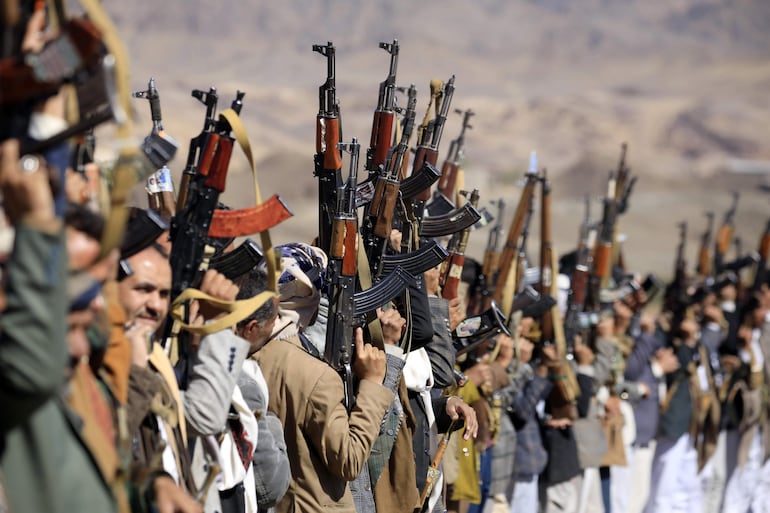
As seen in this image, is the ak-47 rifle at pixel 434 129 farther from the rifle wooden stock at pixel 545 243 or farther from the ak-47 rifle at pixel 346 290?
the rifle wooden stock at pixel 545 243

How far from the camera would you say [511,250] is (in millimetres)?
9031

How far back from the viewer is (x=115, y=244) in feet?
11.0

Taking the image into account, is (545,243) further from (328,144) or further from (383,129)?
(328,144)

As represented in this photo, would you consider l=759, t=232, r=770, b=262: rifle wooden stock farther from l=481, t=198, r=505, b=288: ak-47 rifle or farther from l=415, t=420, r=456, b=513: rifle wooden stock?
l=415, t=420, r=456, b=513: rifle wooden stock

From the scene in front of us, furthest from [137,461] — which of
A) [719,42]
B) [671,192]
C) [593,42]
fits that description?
[719,42]

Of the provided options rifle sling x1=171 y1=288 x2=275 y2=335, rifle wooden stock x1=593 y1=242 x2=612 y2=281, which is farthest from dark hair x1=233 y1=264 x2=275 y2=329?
rifle wooden stock x1=593 y1=242 x2=612 y2=281

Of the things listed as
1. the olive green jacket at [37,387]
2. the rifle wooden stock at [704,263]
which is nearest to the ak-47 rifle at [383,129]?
the olive green jacket at [37,387]

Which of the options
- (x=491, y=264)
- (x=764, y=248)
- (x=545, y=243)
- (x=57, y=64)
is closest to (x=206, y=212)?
(x=57, y=64)

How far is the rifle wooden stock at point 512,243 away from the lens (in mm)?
8898

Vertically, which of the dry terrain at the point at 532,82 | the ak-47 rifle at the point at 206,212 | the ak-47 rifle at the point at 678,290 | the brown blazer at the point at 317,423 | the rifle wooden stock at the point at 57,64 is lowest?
the brown blazer at the point at 317,423

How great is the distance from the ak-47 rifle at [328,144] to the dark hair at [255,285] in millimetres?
910

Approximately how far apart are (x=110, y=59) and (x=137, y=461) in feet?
4.36

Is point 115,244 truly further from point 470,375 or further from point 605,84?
point 605,84

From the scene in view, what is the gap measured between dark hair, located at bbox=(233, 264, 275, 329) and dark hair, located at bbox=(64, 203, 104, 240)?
1.63m
